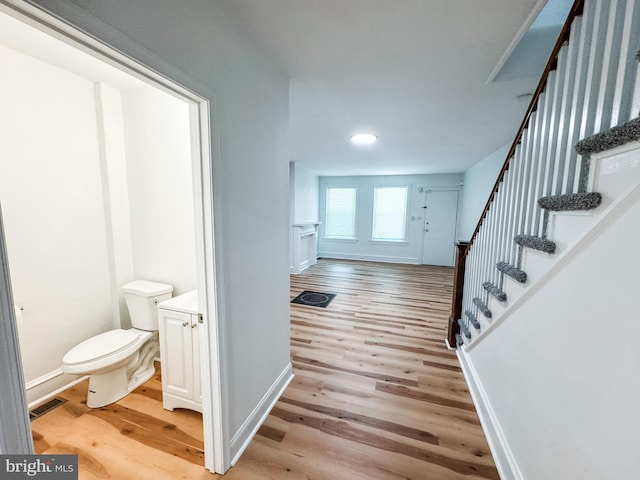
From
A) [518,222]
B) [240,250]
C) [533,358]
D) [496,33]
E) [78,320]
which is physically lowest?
[78,320]

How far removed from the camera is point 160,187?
2080 millimetres

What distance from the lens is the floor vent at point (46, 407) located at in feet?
5.41

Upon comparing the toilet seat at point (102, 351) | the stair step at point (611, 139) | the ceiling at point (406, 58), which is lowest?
the toilet seat at point (102, 351)

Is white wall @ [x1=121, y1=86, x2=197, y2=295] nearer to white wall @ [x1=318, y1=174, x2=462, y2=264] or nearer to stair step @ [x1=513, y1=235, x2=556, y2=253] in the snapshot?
→ stair step @ [x1=513, y1=235, x2=556, y2=253]

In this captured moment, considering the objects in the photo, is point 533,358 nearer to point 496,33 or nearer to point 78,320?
point 496,33

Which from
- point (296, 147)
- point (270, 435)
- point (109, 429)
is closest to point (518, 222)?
point (270, 435)

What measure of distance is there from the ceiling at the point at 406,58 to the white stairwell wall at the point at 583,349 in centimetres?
93

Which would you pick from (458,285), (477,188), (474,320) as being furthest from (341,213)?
(474,320)

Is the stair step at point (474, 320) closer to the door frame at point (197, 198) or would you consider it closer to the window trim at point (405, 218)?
the door frame at point (197, 198)

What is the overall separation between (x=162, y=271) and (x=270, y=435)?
156 cm

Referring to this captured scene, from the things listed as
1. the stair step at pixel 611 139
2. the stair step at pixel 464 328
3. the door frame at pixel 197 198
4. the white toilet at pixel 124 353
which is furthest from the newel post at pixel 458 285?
the white toilet at pixel 124 353

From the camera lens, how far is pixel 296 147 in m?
3.78

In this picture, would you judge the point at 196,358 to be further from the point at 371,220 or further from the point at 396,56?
the point at 371,220

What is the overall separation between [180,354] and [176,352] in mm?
31
